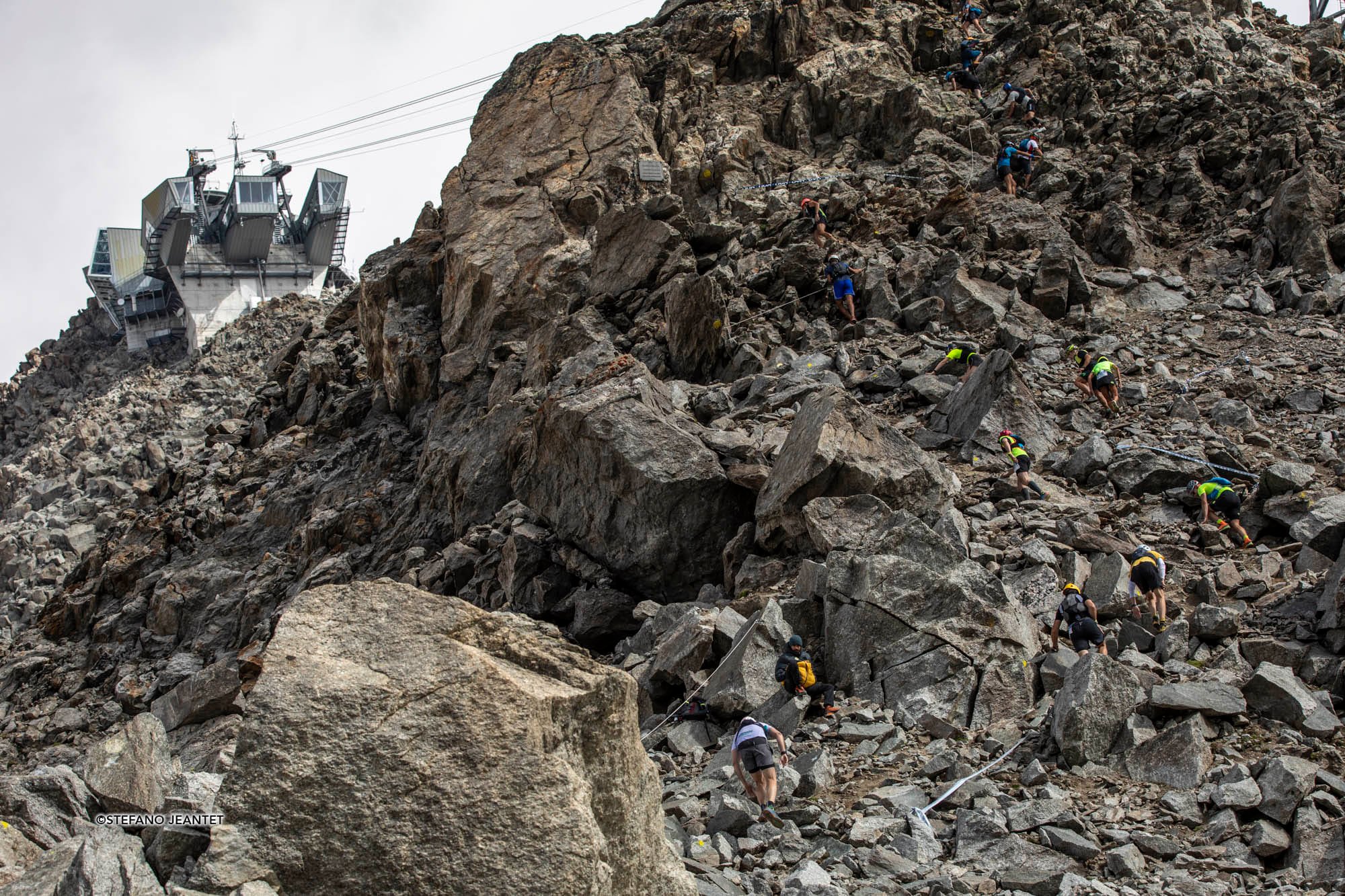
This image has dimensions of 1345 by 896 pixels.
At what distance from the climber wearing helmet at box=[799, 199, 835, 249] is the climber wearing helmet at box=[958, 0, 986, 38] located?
11024 mm

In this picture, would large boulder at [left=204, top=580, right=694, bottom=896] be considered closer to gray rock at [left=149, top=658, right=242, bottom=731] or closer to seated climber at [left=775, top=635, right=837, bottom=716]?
seated climber at [left=775, top=635, right=837, bottom=716]

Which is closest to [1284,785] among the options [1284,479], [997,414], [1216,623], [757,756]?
[1216,623]

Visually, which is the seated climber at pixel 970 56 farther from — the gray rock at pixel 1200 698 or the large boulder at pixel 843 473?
the gray rock at pixel 1200 698

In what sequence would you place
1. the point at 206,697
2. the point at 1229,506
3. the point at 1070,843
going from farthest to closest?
the point at 206,697 < the point at 1229,506 < the point at 1070,843

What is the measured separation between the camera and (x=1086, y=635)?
11.3 metres

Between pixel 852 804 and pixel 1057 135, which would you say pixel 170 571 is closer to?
pixel 852 804

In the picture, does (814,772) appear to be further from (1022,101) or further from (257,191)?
(257,191)

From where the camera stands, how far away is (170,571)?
26.5m

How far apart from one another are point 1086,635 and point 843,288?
12466 mm

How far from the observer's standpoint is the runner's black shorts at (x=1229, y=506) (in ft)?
45.1

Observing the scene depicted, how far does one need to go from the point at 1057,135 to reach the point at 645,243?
1270 cm

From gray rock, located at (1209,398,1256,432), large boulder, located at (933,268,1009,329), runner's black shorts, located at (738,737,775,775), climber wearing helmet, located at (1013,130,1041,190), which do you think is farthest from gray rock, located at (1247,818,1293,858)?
climber wearing helmet, located at (1013,130,1041,190)

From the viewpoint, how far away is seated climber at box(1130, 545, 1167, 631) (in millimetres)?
11859

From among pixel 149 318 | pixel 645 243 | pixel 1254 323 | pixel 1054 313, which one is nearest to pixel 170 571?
pixel 645 243
